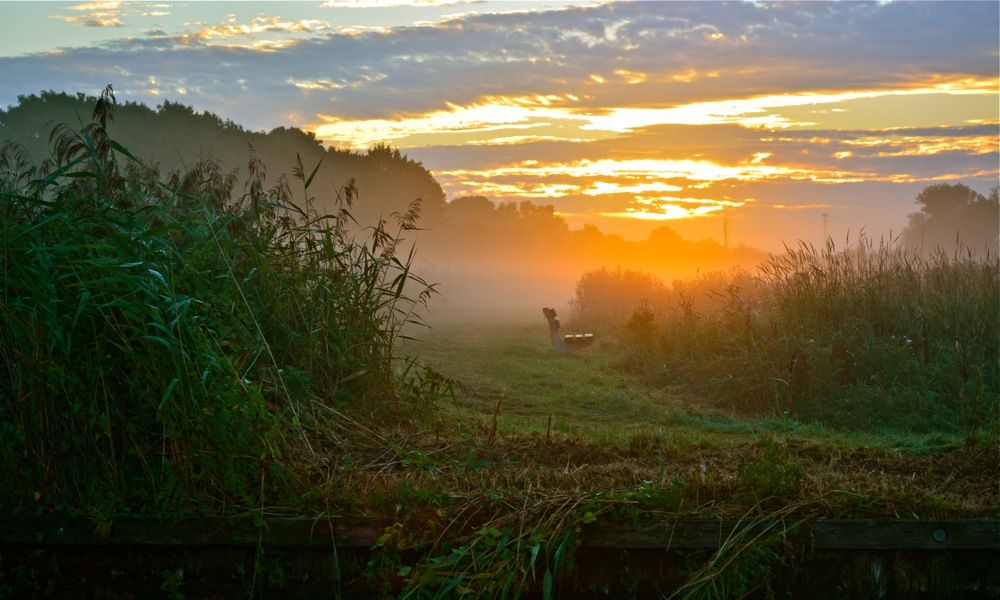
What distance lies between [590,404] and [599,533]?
6.06 metres

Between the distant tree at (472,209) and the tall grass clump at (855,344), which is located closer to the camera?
the tall grass clump at (855,344)

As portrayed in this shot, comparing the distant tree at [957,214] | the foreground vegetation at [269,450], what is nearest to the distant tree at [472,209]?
the distant tree at [957,214]

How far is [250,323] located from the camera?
552 cm

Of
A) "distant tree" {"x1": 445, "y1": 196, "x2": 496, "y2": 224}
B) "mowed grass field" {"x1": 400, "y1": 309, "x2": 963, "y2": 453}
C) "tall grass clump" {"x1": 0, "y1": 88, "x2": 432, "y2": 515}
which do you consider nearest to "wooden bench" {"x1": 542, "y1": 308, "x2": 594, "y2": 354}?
"mowed grass field" {"x1": 400, "y1": 309, "x2": 963, "y2": 453}

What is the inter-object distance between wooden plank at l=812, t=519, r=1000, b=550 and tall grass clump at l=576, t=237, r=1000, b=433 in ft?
12.4

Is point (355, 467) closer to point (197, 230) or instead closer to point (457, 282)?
point (197, 230)

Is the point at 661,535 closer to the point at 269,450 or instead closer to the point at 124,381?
the point at 269,450

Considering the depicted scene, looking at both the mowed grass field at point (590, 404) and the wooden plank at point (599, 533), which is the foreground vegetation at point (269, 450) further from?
the mowed grass field at point (590, 404)

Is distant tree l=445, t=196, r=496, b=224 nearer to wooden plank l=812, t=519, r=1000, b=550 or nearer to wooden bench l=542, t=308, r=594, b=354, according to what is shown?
wooden bench l=542, t=308, r=594, b=354

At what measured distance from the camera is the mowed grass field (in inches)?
287

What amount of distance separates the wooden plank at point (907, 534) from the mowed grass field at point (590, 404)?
0.69m

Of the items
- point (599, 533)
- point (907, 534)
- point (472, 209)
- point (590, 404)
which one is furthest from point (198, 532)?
point (472, 209)

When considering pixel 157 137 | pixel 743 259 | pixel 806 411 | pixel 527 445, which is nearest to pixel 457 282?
pixel 743 259

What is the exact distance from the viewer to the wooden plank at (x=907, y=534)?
4.27 m
